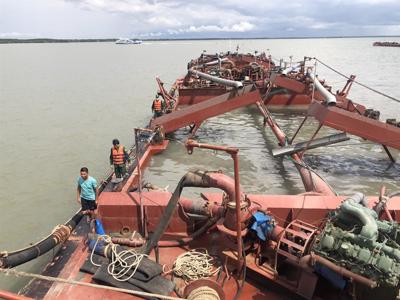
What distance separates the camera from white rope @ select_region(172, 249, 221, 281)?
595cm

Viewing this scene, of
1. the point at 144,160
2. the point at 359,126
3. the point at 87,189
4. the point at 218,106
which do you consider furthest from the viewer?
the point at 144,160

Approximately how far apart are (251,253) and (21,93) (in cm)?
3257

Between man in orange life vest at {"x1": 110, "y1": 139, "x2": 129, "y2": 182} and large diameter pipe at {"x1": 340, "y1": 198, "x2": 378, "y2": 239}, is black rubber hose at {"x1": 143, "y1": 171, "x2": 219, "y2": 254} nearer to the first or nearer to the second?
large diameter pipe at {"x1": 340, "y1": 198, "x2": 378, "y2": 239}

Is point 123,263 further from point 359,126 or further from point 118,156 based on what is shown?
point 359,126

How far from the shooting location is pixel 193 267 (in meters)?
6.03

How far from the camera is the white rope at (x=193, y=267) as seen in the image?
19.5 ft

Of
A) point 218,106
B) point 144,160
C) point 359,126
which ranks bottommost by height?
point 144,160

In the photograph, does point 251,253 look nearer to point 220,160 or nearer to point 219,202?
point 219,202

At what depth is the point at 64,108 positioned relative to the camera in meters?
26.0

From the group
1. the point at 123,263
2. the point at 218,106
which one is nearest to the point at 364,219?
the point at 123,263

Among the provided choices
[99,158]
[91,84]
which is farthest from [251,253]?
[91,84]

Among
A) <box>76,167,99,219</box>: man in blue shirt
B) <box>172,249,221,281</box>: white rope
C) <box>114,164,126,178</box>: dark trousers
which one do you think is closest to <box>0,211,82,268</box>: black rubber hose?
<box>76,167,99,219</box>: man in blue shirt

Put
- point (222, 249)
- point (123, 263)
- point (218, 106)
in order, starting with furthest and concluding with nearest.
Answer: point (218, 106) < point (222, 249) < point (123, 263)

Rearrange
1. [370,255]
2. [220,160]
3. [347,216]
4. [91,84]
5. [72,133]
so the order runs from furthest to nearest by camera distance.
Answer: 1. [91,84]
2. [72,133]
3. [220,160]
4. [347,216]
5. [370,255]
